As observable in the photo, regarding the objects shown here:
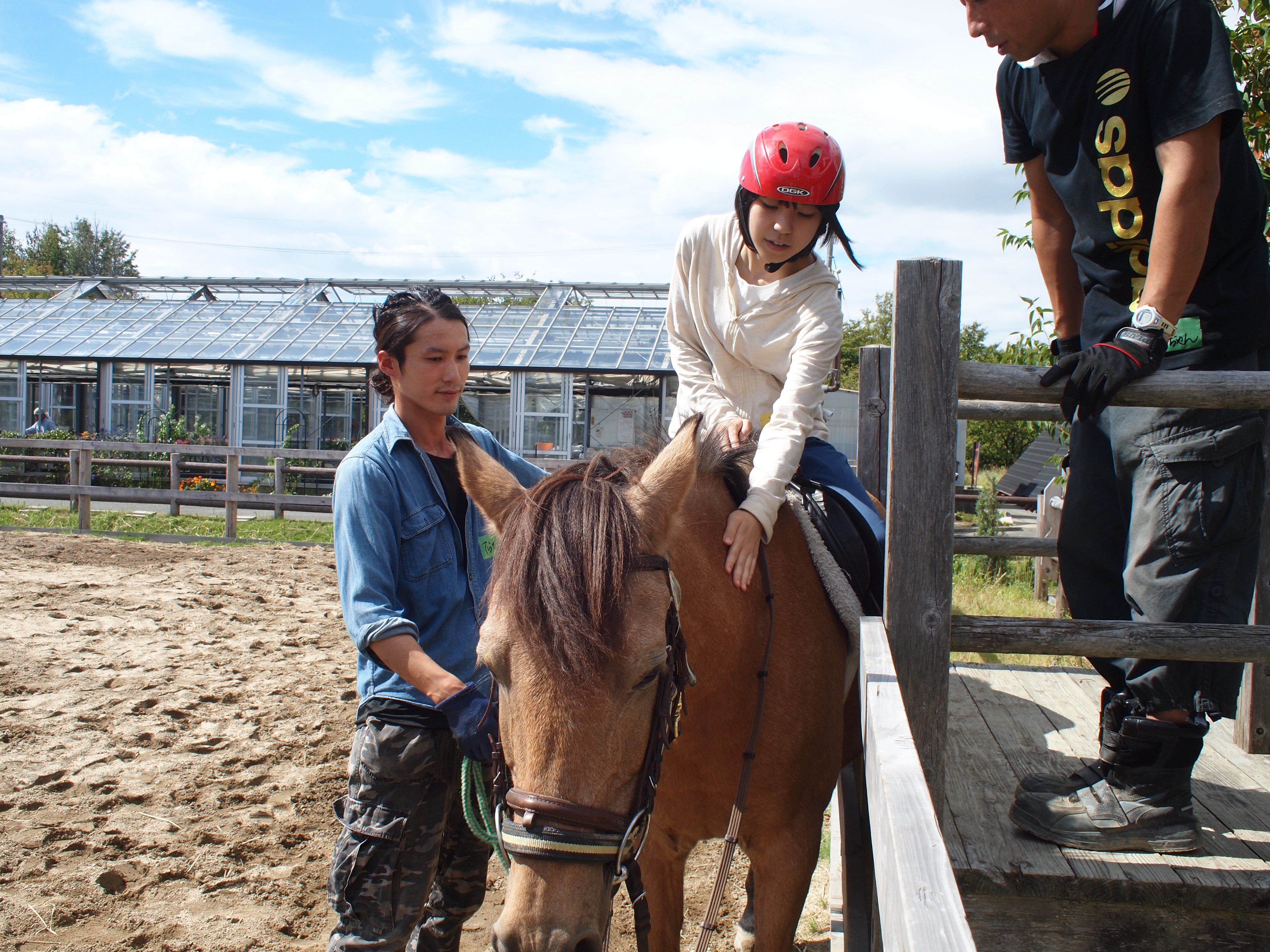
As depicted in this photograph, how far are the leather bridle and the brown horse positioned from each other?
2 centimetres

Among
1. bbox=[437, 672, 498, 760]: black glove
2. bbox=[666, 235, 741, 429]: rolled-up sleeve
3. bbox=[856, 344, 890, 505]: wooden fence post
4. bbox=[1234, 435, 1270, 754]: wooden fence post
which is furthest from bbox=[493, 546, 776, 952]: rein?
bbox=[856, 344, 890, 505]: wooden fence post

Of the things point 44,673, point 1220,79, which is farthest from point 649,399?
point 1220,79

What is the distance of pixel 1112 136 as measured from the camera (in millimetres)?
2168

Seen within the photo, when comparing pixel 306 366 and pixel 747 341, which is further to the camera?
pixel 306 366

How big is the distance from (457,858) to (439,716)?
68 cm

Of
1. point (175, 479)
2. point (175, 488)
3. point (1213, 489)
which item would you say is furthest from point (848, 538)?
point (175, 479)

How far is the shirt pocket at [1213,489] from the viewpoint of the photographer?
2.03 m

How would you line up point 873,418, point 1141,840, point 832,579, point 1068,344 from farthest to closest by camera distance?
point 873,418 → point 1068,344 → point 832,579 → point 1141,840

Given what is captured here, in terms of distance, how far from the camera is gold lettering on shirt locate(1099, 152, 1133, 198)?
217 cm

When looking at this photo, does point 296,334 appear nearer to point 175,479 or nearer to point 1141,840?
point 175,479

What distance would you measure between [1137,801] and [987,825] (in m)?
0.38

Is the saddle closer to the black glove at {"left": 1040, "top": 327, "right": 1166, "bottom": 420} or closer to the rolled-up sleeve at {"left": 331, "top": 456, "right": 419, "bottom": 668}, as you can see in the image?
the black glove at {"left": 1040, "top": 327, "right": 1166, "bottom": 420}

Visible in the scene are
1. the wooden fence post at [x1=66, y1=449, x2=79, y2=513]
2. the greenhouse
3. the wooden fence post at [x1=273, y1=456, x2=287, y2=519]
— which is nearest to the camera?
the wooden fence post at [x1=66, y1=449, x2=79, y2=513]

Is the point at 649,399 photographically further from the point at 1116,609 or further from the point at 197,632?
the point at 1116,609
